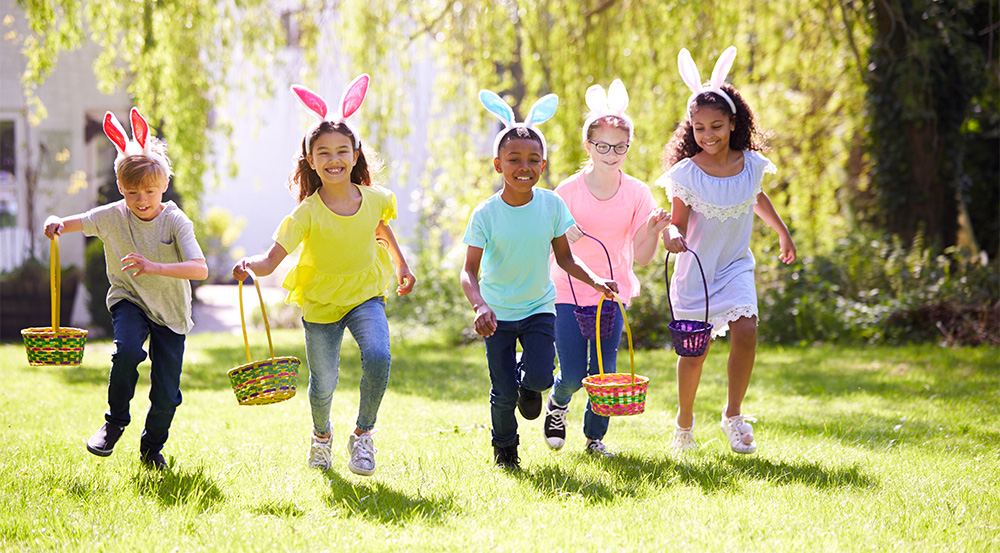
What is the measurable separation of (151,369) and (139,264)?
70 centimetres

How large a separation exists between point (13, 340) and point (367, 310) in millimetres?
9828

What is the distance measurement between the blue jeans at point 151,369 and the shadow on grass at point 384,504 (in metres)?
0.85

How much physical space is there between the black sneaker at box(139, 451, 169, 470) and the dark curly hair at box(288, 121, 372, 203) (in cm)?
131

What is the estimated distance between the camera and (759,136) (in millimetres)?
4383

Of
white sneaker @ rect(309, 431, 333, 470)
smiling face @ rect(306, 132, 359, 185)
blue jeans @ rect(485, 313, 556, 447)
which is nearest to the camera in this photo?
smiling face @ rect(306, 132, 359, 185)

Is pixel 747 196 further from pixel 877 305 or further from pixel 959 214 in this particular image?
pixel 959 214

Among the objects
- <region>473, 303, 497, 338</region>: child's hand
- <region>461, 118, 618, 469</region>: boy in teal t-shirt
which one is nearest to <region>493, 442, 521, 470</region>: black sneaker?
<region>461, 118, 618, 469</region>: boy in teal t-shirt

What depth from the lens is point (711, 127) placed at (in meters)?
4.13

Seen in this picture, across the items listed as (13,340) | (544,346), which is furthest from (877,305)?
(13,340)

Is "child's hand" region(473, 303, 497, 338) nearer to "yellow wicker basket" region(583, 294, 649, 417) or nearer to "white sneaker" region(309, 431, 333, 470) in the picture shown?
"yellow wicker basket" region(583, 294, 649, 417)

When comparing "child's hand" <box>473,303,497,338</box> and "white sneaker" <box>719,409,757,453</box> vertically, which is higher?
"child's hand" <box>473,303,497,338</box>

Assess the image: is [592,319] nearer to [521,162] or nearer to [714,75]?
[521,162]

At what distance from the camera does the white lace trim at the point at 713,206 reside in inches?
162

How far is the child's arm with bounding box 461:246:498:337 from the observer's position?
3.52m
